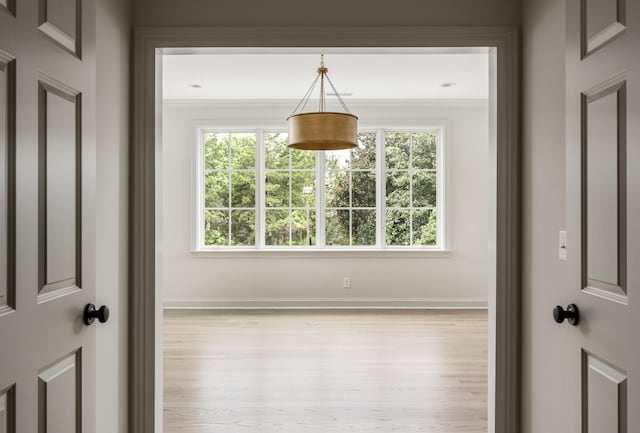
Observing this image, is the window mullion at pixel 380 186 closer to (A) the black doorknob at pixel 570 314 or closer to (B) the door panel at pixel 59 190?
(A) the black doorknob at pixel 570 314

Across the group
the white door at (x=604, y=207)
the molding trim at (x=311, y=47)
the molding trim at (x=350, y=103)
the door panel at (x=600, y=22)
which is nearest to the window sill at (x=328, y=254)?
the molding trim at (x=350, y=103)

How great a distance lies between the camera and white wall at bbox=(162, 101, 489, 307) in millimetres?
6027

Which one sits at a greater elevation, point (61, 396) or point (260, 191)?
point (260, 191)

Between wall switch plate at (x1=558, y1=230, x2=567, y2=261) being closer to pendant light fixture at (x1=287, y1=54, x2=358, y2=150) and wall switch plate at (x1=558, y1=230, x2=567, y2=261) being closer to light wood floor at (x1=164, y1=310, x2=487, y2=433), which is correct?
light wood floor at (x1=164, y1=310, x2=487, y2=433)

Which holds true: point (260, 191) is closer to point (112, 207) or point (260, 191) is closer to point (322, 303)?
point (322, 303)

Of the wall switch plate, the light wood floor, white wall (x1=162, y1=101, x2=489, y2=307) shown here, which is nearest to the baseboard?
white wall (x1=162, y1=101, x2=489, y2=307)

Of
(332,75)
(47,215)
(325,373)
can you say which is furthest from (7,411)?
(332,75)

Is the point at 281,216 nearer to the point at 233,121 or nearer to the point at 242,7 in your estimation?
the point at 233,121

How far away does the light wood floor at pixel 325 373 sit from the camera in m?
2.80

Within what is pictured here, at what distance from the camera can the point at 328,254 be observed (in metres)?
Answer: 6.04

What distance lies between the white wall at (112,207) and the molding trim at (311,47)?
56mm

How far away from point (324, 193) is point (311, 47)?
404cm

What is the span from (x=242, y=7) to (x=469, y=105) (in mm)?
4488

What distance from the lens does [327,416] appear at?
285 centimetres
